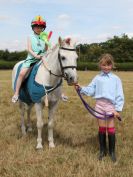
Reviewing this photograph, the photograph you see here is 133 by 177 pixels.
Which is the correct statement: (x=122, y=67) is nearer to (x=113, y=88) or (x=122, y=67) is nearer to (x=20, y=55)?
(x=20, y=55)

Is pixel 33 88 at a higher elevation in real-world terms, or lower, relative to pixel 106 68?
lower

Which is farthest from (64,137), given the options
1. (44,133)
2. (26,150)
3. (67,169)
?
(67,169)

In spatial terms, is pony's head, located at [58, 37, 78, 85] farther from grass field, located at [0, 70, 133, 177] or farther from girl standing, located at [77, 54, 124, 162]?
grass field, located at [0, 70, 133, 177]

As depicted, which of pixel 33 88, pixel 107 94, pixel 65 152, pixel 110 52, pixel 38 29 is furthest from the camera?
pixel 110 52

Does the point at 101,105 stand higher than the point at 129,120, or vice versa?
the point at 101,105

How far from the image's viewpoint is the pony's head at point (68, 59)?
5.81 meters

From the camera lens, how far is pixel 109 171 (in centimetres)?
520

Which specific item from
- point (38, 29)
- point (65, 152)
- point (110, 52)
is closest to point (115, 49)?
point (110, 52)

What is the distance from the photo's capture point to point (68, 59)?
5.93m

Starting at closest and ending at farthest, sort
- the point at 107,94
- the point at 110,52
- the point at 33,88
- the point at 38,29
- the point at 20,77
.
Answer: the point at 107,94 < the point at 33,88 < the point at 38,29 < the point at 20,77 < the point at 110,52

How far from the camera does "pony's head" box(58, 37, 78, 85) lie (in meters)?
5.81

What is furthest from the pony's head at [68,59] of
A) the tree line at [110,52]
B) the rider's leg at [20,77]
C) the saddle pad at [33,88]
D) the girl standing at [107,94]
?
the tree line at [110,52]

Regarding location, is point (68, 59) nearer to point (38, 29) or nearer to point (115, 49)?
point (38, 29)

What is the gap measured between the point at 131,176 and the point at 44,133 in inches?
133
